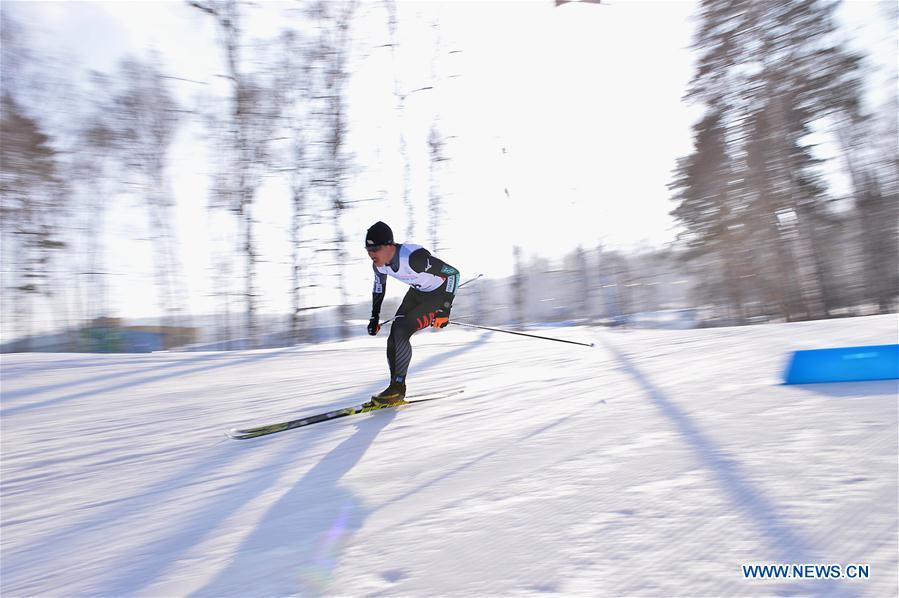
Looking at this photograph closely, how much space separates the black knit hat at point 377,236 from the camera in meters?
4.14

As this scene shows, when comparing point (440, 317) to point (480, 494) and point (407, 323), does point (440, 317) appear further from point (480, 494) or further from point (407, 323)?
point (480, 494)

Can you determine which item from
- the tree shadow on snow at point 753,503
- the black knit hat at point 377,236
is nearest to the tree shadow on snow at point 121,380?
the black knit hat at point 377,236

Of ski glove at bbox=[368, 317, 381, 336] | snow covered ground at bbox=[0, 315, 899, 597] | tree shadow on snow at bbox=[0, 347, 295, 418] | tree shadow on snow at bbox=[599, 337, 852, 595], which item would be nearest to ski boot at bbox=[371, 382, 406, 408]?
snow covered ground at bbox=[0, 315, 899, 597]

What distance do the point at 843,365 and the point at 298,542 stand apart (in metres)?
3.38

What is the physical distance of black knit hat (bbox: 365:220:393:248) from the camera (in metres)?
4.14

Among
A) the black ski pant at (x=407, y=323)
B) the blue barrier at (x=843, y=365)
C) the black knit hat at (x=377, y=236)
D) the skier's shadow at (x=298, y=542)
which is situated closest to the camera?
the skier's shadow at (x=298, y=542)

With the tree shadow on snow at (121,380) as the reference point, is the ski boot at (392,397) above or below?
below

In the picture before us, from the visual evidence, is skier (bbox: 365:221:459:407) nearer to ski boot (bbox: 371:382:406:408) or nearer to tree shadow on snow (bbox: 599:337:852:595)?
ski boot (bbox: 371:382:406:408)

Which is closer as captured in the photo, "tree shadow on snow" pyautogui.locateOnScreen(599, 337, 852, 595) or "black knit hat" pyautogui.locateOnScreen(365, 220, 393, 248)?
"tree shadow on snow" pyautogui.locateOnScreen(599, 337, 852, 595)

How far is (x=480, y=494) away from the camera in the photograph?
2.08 m

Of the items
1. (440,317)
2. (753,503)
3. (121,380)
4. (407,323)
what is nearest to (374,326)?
(407,323)

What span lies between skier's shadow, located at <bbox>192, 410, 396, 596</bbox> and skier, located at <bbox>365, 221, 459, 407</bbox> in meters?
1.71

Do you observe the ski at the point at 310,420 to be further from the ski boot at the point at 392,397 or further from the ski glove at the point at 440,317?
the ski glove at the point at 440,317

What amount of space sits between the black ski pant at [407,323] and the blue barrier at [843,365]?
2.50m
